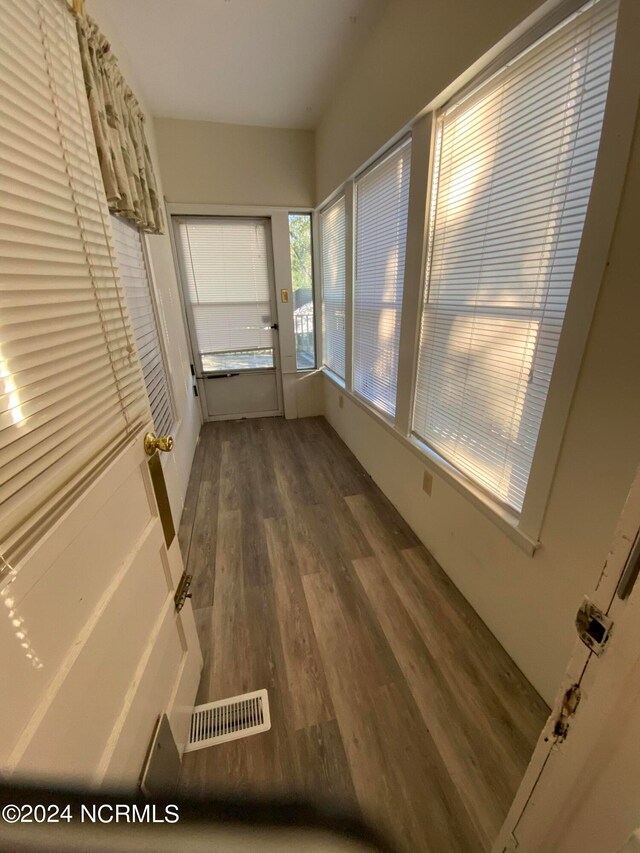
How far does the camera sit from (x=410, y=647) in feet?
4.73

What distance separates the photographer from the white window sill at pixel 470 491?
1249 mm

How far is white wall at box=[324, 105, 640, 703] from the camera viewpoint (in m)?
0.86

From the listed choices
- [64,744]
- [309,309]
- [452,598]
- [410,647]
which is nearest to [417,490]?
[452,598]

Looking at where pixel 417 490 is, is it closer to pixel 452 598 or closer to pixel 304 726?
pixel 452 598

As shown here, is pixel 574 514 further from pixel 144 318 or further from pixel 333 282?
pixel 333 282

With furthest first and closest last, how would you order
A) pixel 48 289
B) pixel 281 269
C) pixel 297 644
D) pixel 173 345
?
pixel 281 269 → pixel 173 345 → pixel 297 644 → pixel 48 289

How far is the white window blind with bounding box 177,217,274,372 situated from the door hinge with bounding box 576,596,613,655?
3.70 metres

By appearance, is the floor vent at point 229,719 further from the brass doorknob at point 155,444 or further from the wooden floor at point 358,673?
the brass doorknob at point 155,444

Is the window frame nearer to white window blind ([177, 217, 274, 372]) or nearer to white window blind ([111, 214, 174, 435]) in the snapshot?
white window blind ([111, 214, 174, 435])

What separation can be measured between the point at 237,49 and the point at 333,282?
1.62 m

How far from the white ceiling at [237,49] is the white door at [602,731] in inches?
109

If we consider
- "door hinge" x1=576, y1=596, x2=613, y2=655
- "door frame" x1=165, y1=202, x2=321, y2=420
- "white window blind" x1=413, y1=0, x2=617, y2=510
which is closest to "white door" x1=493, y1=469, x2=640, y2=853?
"door hinge" x1=576, y1=596, x2=613, y2=655

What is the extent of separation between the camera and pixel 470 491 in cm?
149

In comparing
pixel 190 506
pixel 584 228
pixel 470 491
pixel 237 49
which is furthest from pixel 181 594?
pixel 237 49
